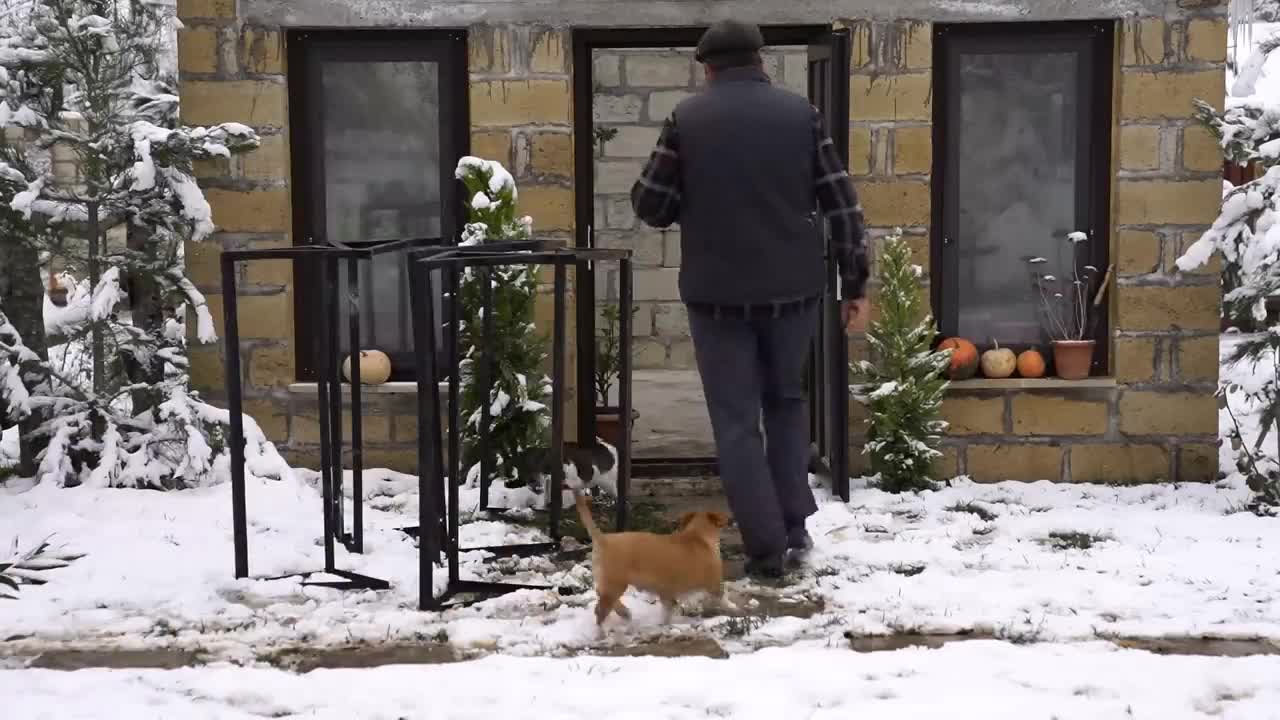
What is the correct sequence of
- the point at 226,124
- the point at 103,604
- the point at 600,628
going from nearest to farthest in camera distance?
the point at 600,628 → the point at 103,604 → the point at 226,124

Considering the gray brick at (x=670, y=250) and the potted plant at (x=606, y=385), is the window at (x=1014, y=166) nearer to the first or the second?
the potted plant at (x=606, y=385)

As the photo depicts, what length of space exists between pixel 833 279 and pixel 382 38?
2.35m

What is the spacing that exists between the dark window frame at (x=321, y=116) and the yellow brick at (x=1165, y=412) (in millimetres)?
3167

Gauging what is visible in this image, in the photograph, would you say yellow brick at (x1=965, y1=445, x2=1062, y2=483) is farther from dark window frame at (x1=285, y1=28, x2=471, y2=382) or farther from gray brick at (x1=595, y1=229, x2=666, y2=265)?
gray brick at (x1=595, y1=229, x2=666, y2=265)

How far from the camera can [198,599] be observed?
176 inches

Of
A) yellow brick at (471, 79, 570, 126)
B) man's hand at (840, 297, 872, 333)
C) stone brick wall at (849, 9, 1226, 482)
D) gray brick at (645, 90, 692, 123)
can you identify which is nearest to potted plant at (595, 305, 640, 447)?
yellow brick at (471, 79, 570, 126)

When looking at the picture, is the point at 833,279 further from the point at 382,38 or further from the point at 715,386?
the point at 382,38

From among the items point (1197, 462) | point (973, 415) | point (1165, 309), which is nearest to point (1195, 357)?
point (1165, 309)

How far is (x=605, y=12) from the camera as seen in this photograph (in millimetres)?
6539

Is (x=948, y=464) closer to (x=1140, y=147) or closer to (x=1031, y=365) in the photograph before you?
(x=1031, y=365)

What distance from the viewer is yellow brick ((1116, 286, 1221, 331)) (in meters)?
6.56

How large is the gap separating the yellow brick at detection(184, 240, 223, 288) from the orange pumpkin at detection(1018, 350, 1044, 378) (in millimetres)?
3690

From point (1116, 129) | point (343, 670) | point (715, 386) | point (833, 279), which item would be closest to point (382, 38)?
point (833, 279)

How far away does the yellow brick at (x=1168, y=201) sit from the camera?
6520 millimetres
